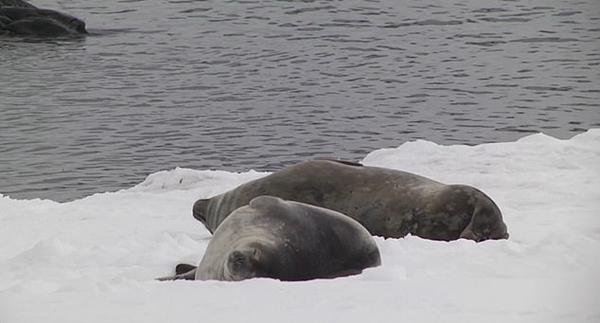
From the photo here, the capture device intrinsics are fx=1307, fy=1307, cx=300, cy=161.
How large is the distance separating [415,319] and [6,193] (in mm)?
8508

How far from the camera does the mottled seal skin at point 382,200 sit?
7.53m

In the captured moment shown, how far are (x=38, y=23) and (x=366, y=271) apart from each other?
18.6m

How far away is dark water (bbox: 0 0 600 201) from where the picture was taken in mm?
14188

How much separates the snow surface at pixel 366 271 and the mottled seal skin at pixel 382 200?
204 mm

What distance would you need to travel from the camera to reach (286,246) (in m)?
6.23

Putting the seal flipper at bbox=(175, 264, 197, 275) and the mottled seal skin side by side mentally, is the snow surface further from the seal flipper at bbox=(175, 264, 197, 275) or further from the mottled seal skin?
the mottled seal skin

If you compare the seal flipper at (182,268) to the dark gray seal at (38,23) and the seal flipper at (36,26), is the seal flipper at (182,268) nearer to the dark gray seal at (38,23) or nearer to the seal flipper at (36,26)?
the dark gray seal at (38,23)

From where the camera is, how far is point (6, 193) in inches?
487

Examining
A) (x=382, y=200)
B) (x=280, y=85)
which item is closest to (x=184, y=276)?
(x=382, y=200)

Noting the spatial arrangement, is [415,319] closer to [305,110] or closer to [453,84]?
[305,110]

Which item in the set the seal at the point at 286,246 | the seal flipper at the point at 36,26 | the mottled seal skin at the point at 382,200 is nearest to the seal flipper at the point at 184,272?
the seal at the point at 286,246

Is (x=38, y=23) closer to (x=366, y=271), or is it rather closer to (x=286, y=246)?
(x=286, y=246)

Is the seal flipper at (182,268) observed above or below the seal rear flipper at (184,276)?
below

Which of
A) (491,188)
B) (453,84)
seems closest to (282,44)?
(453,84)
